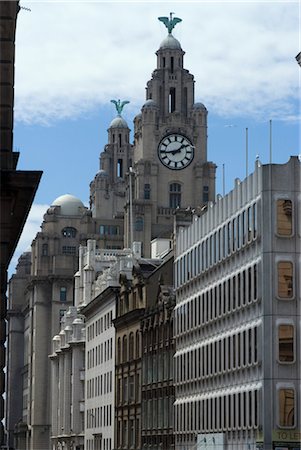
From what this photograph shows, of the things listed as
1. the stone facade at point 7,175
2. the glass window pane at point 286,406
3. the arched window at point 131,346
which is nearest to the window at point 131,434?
the arched window at point 131,346

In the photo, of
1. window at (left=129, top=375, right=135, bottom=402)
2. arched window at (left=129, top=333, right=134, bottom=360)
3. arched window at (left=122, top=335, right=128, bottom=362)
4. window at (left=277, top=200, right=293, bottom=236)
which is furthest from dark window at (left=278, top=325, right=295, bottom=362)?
arched window at (left=122, top=335, right=128, bottom=362)

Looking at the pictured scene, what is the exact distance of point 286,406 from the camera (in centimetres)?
7838

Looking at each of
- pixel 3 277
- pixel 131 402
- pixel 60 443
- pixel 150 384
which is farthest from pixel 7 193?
pixel 60 443

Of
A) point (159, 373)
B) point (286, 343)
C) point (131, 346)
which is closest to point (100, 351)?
point (131, 346)

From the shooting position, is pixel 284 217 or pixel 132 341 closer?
pixel 284 217

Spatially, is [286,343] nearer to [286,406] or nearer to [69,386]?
[286,406]

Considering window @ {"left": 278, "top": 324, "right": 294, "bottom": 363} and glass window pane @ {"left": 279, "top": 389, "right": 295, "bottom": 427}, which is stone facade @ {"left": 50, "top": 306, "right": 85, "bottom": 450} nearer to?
glass window pane @ {"left": 279, "top": 389, "right": 295, "bottom": 427}

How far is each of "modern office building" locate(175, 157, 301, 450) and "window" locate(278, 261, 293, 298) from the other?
6 cm

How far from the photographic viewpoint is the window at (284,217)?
7975 cm

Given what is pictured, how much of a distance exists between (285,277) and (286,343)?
13.0ft

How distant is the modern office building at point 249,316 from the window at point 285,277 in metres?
0.06

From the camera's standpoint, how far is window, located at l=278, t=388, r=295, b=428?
78188 millimetres

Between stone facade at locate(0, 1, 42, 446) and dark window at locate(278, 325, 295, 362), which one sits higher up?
stone facade at locate(0, 1, 42, 446)

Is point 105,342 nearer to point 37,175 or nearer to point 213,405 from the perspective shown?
point 213,405
